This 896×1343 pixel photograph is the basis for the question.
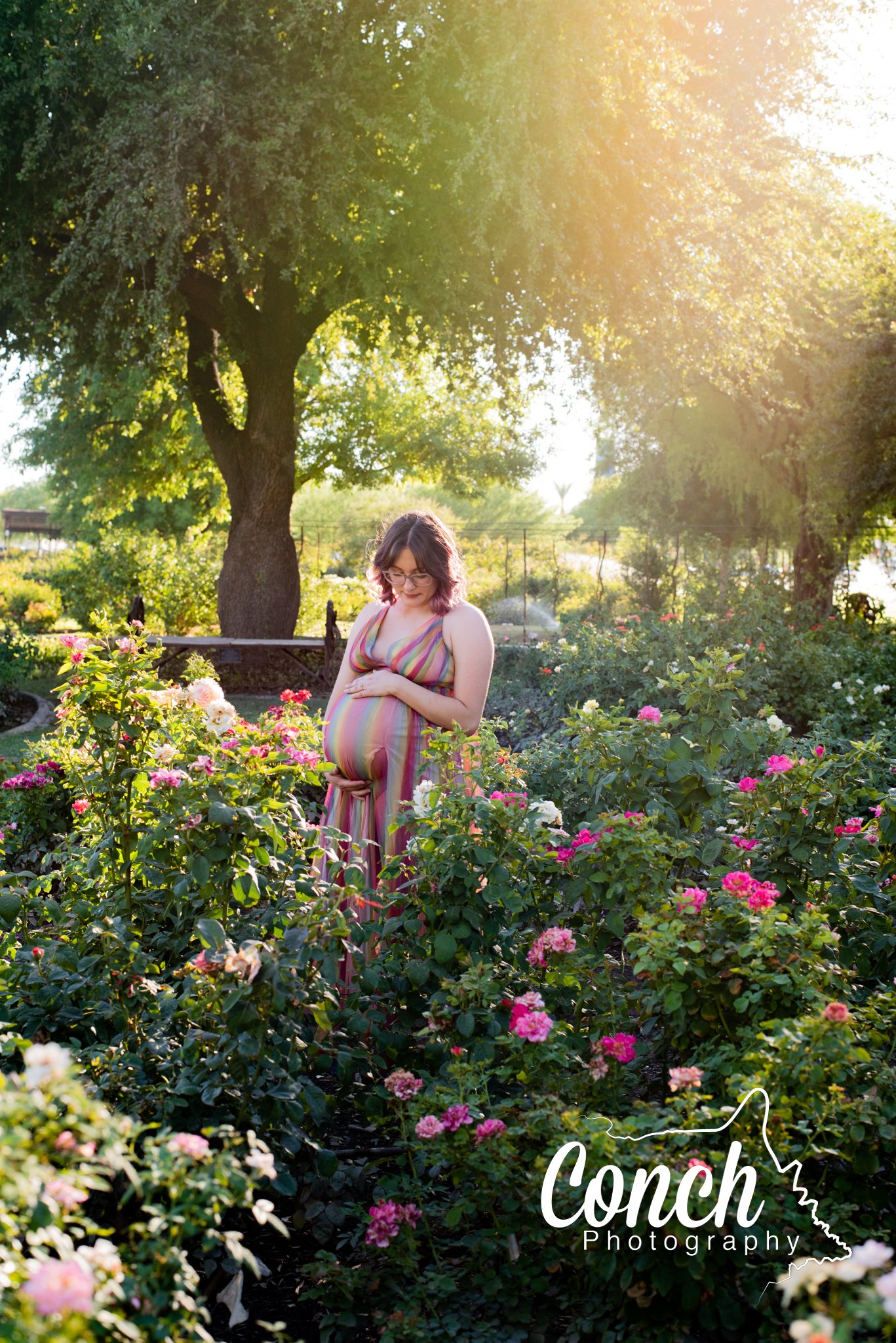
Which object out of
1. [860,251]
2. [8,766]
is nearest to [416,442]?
[860,251]

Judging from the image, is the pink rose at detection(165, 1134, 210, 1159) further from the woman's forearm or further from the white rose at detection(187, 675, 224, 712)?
the woman's forearm

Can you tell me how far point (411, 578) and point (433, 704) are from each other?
0.40 metres

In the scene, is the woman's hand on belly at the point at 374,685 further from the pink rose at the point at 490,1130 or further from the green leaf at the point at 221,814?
the pink rose at the point at 490,1130

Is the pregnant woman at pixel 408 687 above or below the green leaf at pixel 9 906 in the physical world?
above

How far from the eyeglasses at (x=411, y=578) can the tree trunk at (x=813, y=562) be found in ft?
45.2

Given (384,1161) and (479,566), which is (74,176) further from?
(479,566)

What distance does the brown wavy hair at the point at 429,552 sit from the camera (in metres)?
3.29

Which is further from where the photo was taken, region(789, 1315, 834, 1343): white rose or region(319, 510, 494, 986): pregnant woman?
region(319, 510, 494, 986): pregnant woman

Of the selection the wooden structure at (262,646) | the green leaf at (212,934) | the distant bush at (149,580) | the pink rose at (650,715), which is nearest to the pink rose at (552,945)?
the green leaf at (212,934)

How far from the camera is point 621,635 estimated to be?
366 inches

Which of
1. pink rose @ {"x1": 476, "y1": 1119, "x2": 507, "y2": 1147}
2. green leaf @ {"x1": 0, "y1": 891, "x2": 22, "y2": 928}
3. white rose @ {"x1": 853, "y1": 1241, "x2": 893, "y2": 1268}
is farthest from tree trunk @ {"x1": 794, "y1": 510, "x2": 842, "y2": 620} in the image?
white rose @ {"x1": 853, "y1": 1241, "x2": 893, "y2": 1268}

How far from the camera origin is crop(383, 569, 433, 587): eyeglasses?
3320mm

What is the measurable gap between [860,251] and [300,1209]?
13942 millimetres

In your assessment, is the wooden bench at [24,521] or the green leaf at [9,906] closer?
the green leaf at [9,906]
